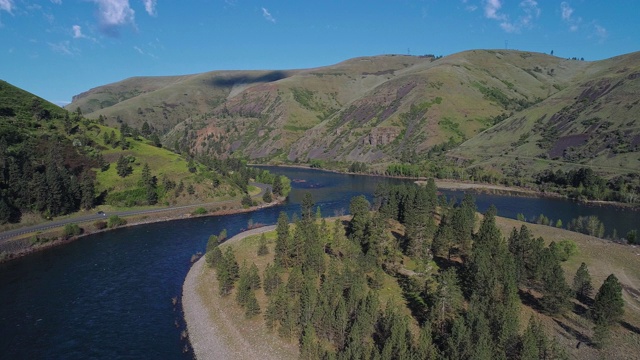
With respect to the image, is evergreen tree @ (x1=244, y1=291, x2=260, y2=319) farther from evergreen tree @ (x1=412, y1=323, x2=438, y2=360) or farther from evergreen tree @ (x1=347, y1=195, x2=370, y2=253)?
evergreen tree @ (x1=347, y1=195, x2=370, y2=253)

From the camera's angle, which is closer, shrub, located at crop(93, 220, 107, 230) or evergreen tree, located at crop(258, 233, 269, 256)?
evergreen tree, located at crop(258, 233, 269, 256)

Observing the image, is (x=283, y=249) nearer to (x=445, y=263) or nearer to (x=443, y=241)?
(x=443, y=241)

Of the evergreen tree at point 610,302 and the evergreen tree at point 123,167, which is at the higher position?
the evergreen tree at point 123,167

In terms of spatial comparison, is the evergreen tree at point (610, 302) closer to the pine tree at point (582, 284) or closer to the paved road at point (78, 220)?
the pine tree at point (582, 284)

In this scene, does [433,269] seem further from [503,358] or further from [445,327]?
[503,358]

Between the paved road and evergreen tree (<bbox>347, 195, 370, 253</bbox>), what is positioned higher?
evergreen tree (<bbox>347, 195, 370, 253</bbox>)

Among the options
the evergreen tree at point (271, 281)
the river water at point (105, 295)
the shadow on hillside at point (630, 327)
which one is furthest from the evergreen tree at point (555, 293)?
the river water at point (105, 295)

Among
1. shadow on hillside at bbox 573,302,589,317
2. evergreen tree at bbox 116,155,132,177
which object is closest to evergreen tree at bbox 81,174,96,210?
evergreen tree at bbox 116,155,132,177
